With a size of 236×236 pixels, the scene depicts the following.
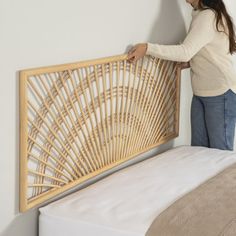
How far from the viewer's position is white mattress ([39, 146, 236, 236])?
1.81 meters

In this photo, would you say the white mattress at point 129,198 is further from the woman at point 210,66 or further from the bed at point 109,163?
the woman at point 210,66

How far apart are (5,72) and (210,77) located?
52.3 inches

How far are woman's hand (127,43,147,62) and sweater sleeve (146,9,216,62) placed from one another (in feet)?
0.41

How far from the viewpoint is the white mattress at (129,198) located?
181 cm

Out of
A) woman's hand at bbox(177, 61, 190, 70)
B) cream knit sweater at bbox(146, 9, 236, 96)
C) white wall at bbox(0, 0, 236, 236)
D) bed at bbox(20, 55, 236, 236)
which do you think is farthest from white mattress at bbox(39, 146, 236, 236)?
woman's hand at bbox(177, 61, 190, 70)

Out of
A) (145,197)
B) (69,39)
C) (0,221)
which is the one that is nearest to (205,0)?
(69,39)

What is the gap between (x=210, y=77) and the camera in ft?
9.20

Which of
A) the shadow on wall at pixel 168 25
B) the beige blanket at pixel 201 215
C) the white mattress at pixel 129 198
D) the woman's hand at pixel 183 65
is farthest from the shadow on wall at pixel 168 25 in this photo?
the beige blanket at pixel 201 215

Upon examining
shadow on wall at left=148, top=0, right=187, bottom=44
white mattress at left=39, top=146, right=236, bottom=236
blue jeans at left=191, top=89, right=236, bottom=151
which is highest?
shadow on wall at left=148, top=0, right=187, bottom=44

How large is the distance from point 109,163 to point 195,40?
0.74m

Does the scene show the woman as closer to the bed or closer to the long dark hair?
the long dark hair

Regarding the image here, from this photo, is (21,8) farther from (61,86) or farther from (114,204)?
(114,204)

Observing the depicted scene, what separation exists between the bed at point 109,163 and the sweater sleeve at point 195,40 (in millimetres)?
125

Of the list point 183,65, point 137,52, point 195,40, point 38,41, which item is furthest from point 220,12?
point 38,41
